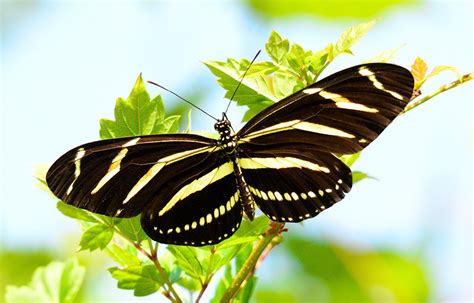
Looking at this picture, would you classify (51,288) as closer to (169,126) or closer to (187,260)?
(187,260)

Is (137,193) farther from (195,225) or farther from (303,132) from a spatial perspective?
(303,132)

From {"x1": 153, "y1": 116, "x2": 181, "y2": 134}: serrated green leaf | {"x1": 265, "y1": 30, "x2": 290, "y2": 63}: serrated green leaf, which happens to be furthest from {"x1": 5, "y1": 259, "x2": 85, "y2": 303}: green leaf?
{"x1": 265, "y1": 30, "x2": 290, "y2": 63}: serrated green leaf

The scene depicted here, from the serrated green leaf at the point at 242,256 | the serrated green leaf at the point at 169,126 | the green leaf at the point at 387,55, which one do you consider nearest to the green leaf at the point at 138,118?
the serrated green leaf at the point at 169,126

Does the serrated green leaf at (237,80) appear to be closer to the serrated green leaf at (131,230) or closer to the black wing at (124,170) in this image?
the black wing at (124,170)

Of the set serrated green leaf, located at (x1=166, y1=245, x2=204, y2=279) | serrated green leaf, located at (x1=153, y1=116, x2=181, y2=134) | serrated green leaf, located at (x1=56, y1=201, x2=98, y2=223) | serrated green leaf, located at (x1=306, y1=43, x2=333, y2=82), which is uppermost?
serrated green leaf, located at (x1=306, y1=43, x2=333, y2=82)

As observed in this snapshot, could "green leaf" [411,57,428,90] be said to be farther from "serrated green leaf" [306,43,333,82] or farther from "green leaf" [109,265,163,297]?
"green leaf" [109,265,163,297]
